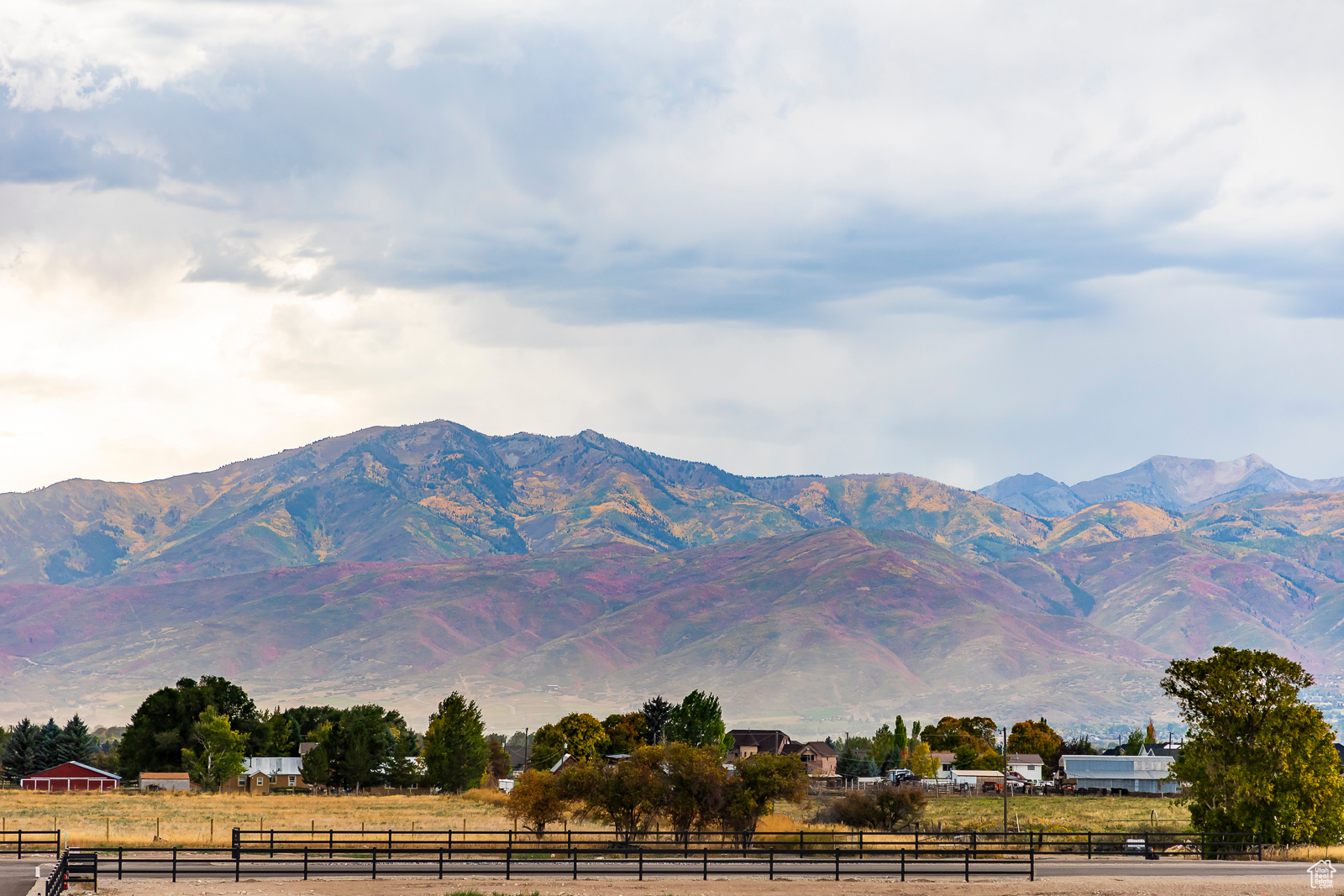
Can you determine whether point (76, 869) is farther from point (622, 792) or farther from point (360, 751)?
point (360, 751)

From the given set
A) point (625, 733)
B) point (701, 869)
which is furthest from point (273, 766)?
point (701, 869)

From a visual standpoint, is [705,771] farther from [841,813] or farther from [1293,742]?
[1293,742]

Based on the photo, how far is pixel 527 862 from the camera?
191 ft

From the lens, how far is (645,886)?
1993 inches

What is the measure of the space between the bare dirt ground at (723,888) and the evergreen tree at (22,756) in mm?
118385

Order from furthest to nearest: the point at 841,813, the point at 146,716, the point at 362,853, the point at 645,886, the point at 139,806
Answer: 1. the point at 146,716
2. the point at 139,806
3. the point at 841,813
4. the point at 362,853
5. the point at 645,886

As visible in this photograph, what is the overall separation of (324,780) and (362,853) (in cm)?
9076

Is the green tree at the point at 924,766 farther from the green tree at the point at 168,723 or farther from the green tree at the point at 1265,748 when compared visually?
the green tree at the point at 1265,748

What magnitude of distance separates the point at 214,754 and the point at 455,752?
2271cm

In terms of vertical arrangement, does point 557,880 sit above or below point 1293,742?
below

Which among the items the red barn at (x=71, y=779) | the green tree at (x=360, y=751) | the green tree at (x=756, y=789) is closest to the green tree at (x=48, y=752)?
the red barn at (x=71, y=779)

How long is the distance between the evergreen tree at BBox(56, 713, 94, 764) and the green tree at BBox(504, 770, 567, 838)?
10380 cm

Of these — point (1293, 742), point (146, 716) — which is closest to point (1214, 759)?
point (1293, 742)

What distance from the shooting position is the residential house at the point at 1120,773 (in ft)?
560
